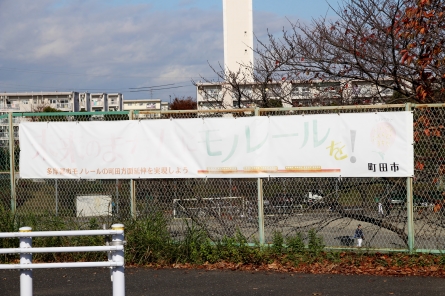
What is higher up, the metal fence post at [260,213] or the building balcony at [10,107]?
the building balcony at [10,107]

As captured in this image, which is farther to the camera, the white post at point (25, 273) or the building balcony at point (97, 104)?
the building balcony at point (97, 104)

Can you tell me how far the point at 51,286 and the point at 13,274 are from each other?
0.89 m

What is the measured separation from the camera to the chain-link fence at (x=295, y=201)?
25.0ft

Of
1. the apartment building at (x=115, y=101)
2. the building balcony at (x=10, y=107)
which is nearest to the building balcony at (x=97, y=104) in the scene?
the apartment building at (x=115, y=101)

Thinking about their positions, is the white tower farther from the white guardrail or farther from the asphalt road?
the white guardrail

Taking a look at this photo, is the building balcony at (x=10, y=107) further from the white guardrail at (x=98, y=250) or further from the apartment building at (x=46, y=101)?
the white guardrail at (x=98, y=250)

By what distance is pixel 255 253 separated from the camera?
25.3 feet

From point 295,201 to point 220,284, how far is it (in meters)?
1.66

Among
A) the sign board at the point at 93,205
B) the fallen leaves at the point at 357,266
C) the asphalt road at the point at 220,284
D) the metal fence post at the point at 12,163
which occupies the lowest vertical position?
the asphalt road at the point at 220,284

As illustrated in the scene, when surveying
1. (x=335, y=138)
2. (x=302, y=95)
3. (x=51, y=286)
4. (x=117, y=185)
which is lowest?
(x=51, y=286)

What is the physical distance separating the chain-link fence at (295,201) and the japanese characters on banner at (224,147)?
0.15 metres

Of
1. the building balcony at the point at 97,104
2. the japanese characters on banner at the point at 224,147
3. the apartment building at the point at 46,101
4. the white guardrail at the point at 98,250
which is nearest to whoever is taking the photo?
the white guardrail at the point at 98,250

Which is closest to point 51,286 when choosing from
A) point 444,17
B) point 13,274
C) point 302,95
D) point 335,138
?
point 13,274

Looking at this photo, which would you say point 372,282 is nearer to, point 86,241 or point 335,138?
point 335,138
